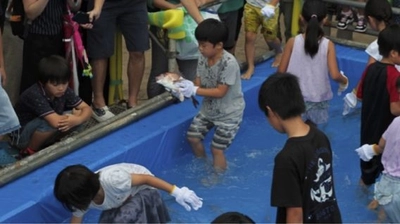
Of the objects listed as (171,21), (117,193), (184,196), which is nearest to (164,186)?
(184,196)

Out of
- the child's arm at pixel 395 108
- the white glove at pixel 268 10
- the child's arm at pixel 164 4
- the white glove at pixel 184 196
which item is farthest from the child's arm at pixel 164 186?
the white glove at pixel 268 10

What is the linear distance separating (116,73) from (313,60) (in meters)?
1.50

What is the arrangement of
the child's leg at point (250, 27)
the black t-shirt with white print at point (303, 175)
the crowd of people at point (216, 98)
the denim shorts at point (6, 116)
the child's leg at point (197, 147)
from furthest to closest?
the child's leg at point (250, 27) < the child's leg at point (197, 147) < the denim shorts at point (6, 116) < the crowd of people at point (216, 98) < the black t-shirt with white print at point (303, 175)

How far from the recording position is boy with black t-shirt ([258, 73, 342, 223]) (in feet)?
11.2

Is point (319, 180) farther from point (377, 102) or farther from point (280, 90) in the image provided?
point (377, 102)

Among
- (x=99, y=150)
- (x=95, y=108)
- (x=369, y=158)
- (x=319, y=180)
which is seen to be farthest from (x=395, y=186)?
(x=95, y=108)

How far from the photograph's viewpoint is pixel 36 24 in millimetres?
5289

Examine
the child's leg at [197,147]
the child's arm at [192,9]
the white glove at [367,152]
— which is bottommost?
the child's leg at [197,147]

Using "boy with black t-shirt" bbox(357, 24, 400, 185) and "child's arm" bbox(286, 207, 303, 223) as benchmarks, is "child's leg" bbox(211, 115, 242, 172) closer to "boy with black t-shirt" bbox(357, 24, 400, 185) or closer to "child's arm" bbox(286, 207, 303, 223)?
"boy with black t-shirt" bbox(357, 24, 400, 185)

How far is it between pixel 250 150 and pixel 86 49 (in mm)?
1305

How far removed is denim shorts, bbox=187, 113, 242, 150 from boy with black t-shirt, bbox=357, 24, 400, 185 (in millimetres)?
795

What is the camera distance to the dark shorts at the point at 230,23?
21.0 feet

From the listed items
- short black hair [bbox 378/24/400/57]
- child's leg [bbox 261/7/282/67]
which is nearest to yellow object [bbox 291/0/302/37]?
child's leg [bbox 261/7/282/67]

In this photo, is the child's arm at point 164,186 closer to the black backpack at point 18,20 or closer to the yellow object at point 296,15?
the black backpack at point 18,20
